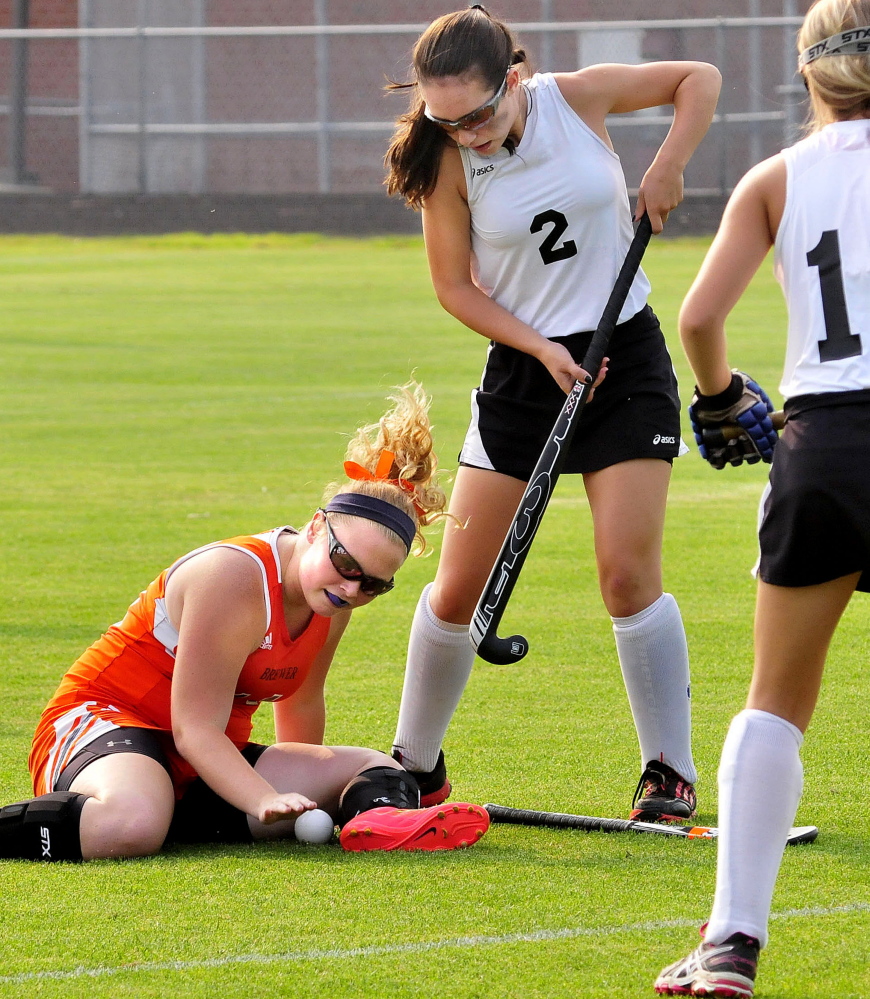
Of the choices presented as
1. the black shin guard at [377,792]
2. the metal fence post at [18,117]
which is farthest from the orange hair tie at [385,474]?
the metal fence post at [18,117]

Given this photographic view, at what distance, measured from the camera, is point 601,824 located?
3.69 meters

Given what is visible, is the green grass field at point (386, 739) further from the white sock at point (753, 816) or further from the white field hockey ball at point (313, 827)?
the white sock at point (753, 816)

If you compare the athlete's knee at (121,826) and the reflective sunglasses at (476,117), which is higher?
the reflective sunglasses at (476,117)

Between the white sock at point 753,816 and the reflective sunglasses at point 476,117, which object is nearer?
the white sock at point 753,816

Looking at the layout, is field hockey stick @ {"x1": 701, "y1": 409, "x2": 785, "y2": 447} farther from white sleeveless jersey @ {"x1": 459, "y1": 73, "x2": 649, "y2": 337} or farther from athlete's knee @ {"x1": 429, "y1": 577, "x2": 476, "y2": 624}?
athlete's knee @ {"x1": 429, "y1": 577, "x2": 476, "y2": 624}

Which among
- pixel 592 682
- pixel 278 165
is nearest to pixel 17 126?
pixel 278 165

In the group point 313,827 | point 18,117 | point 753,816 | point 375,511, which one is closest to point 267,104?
point 18,117

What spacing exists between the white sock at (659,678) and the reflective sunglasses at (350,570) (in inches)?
27.5

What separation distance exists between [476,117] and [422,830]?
161cm

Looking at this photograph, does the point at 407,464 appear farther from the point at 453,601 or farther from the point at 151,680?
the point at 151,680

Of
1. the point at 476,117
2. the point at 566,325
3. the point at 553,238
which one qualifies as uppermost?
the point at 476,117

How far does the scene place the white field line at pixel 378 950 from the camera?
9.10 feet

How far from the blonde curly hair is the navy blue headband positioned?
5cm

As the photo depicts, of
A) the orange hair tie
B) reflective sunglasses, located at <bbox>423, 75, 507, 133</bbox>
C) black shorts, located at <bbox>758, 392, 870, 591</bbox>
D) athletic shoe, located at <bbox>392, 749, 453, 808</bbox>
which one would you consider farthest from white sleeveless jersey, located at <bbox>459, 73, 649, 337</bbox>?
black shorts, located at <bbox>758, 392, 870, 591</bbox>
